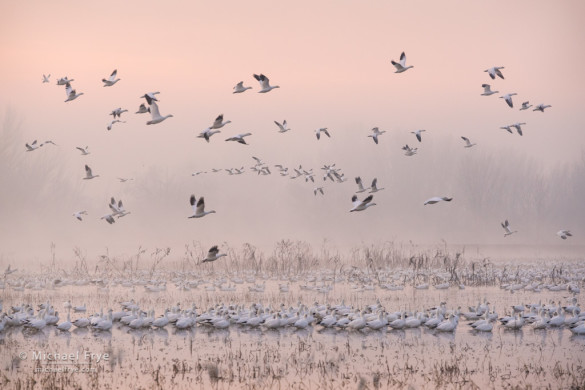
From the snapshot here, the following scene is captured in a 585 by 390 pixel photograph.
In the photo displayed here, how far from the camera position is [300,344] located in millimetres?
18938

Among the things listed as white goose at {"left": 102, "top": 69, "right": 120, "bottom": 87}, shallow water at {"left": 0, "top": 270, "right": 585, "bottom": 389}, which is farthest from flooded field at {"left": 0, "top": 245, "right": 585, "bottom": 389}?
white goose at {"left": 102, "top": 69, "right": 120, "bottom": 87}

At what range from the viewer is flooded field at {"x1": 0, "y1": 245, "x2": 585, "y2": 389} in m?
15.2

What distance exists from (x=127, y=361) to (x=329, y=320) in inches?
247

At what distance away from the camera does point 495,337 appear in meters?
19.9

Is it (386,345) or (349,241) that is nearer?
(386,345)

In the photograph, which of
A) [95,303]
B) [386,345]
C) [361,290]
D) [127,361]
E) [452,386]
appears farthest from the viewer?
[361,290]

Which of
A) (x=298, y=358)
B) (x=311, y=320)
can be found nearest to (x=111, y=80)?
(x=311, y=320)

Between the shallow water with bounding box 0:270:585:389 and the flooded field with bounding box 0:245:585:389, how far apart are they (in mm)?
31

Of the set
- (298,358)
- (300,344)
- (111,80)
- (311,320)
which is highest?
(111,80)

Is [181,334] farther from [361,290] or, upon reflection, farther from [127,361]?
[361,290]

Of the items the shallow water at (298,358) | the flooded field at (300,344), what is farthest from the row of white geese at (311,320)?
the shallow water at (298,358)

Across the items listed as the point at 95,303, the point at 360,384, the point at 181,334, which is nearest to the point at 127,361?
the point at 181,334

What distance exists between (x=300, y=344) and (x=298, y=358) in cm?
180

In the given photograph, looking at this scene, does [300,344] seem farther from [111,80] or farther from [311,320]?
[111,80]
